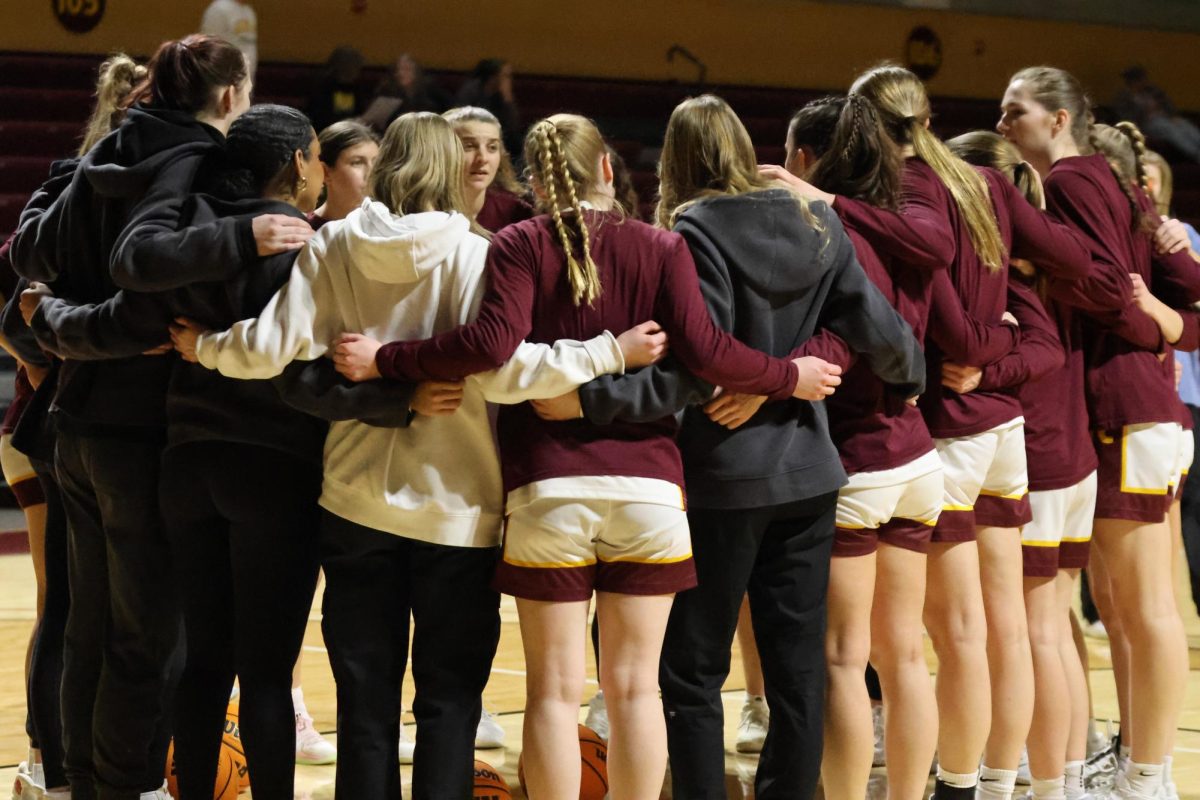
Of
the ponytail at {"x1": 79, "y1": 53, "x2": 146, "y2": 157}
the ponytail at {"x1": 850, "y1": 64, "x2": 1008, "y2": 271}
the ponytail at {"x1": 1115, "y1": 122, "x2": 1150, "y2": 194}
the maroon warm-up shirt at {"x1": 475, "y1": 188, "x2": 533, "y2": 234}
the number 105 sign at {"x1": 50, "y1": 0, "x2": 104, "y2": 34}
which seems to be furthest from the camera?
the number 105 sign at {"x1": 50, "y1": 0, "x2": 104, "y2": 34}

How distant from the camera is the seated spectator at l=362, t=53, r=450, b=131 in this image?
1006 cm

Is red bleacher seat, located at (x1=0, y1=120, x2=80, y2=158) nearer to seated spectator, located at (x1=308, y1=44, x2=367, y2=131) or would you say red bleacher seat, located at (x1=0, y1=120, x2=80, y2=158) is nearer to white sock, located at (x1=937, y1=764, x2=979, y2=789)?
seated spectator, located at (x1=308, y1=44, x2=367, y2=131)

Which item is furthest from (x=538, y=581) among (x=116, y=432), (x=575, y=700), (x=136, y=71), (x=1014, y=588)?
(x=136, y=71)

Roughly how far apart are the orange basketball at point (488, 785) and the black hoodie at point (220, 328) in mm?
987

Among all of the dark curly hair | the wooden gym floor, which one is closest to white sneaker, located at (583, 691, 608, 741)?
the wooden gym floor

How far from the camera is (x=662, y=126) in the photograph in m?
12.4

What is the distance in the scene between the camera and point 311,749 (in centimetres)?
415

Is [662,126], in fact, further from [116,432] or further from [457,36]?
[116,432]

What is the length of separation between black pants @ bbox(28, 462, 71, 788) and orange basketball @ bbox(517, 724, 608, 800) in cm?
107

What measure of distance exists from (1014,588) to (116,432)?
200 centimetres

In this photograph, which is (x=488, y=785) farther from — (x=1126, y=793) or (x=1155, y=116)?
(x=1155, y=116)

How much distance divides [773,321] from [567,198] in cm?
49

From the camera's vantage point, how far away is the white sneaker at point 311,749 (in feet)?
13.6

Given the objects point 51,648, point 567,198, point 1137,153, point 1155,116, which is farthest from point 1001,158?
point 1155,116
